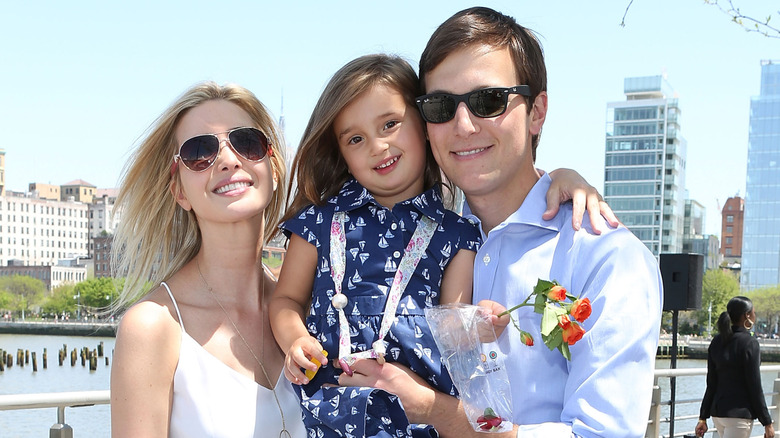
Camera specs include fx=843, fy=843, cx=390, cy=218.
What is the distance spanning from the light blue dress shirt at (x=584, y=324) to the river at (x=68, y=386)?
5861 millimetres

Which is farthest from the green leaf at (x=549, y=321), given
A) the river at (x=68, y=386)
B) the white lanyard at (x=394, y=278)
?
the river at (x=68, y=386)

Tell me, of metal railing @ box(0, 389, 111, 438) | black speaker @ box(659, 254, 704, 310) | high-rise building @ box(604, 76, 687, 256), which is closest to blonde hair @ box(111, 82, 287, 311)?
metal railing @ box(0, 389, 111, 438)

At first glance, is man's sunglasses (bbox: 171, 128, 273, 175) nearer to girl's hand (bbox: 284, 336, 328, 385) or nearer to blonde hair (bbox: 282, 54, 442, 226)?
blonde hair (bbox: 282, 54, 442, 226)

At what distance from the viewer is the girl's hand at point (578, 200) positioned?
7.32 ft

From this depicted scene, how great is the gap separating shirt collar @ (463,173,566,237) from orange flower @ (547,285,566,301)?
0.37 meters

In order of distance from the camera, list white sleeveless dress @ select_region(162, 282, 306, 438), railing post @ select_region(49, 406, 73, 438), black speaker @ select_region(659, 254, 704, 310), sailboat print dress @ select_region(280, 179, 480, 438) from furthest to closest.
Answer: black speaker @ select_region(659, 254, 704, 310) < railing post @ select_region(49, 406, 73, 438) < white sleeveless dress @ select_region(162, 282, 306, 438) < sailboat print dress @ select_region(280, 179, 480, 438)

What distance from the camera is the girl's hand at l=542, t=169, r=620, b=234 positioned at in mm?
2230

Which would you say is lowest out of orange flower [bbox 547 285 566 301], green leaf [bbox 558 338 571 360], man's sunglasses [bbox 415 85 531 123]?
green leaf [bbox 558 338 571 360]

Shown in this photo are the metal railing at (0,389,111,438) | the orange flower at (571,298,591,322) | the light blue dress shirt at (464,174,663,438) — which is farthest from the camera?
the metal railing at (0,389,111,438)

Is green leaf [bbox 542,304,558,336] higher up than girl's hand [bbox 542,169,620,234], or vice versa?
girl's hand [bbox 542,169,620,234]

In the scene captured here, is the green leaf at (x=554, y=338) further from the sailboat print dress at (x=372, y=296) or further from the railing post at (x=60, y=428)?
the railing post at (x=60, y=428)

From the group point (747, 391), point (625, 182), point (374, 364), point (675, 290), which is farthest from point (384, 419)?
point (625, 182)

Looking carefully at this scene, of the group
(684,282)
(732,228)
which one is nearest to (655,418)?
(684,282)

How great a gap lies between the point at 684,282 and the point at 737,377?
2.29 meters
